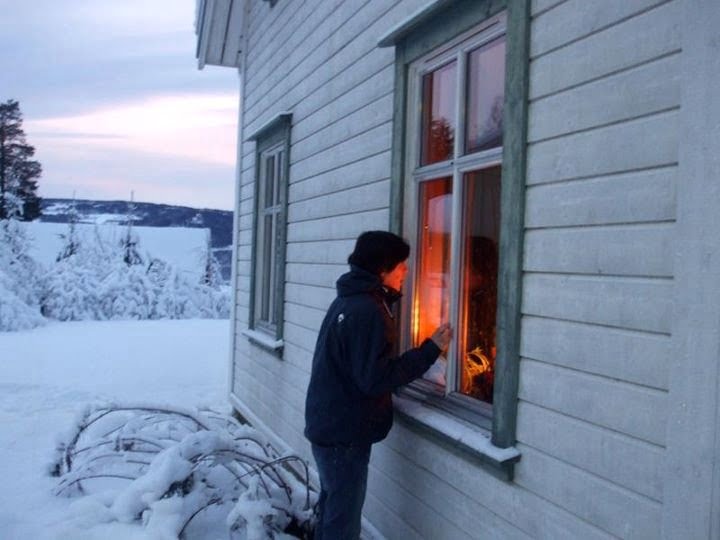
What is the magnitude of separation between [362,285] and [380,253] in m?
0.18

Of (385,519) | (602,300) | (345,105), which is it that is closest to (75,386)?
(345,105)

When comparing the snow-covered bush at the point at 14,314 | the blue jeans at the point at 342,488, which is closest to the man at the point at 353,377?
the blue jeans at the point at 342,488

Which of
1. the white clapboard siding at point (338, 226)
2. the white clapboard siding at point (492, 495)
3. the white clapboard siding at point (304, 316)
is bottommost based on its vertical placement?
the white clapboard siding at point (492, 495)

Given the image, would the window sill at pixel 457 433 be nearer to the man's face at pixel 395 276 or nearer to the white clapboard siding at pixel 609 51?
the man's face at pixel 395 276

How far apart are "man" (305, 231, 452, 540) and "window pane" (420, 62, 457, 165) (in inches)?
22.3

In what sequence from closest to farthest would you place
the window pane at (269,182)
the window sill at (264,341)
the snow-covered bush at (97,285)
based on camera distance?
the window sill at (264,341) < the window pane at (269,182) < the snow-covered bush at (97,285)

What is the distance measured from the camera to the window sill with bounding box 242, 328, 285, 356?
6168mm

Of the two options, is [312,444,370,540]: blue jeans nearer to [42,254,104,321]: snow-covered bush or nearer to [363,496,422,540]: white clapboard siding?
[363,496,422,540]: white clapboard siding

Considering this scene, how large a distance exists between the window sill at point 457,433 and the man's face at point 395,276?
61 cm

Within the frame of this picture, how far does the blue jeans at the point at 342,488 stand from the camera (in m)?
3.40

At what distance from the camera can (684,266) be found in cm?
194

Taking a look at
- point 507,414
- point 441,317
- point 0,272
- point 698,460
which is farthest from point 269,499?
point 0,272

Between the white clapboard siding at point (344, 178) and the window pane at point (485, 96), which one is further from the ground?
the window pane at point (485, 96)

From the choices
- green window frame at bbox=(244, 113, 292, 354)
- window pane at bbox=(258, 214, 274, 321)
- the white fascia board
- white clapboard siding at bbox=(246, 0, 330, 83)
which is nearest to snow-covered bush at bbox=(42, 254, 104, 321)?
the white fascia board
